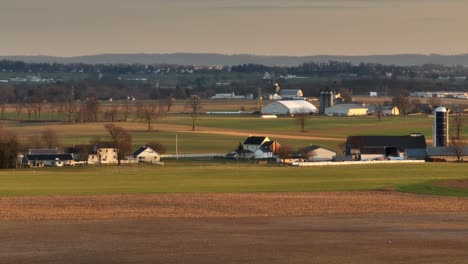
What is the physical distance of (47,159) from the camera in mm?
64812

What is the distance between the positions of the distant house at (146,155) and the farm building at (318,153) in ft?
27.3

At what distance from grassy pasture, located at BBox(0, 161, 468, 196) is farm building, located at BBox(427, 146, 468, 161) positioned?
5282 millimetres

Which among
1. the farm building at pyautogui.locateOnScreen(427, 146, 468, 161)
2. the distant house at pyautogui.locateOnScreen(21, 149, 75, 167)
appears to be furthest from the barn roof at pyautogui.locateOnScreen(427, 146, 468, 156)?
the distant house at pyautogui.locateOnScreen(21, 149, 75, 167)

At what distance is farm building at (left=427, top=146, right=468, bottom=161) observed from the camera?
6956 centimetres

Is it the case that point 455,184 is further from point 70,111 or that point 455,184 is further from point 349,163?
point 70,111

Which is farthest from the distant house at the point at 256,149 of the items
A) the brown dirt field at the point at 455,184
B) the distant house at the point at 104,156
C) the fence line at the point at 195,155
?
the brown dirt field at the point at 455,184

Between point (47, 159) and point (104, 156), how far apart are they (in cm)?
390

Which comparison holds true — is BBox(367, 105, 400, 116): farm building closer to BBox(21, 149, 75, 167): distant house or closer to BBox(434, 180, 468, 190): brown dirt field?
BBox(21, 149, 75, 167): distant house

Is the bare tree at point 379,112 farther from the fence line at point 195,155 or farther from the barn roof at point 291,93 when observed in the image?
the barn roof at point 291,93

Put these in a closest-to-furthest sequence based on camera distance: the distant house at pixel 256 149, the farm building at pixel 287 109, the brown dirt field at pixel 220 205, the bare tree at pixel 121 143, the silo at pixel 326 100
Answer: the brown dirt field at pixel 220 205, the bare tree at pixel 121 143, the distant house at pixel 256 149, the farm building at pixel 287 109, the silo at pixel 326 100

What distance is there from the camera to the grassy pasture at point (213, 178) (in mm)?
47938

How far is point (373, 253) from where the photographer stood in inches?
1197

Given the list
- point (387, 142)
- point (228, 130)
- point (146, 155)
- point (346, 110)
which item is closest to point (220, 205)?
point (146, 155)

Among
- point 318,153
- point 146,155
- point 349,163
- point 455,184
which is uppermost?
point 318,153
